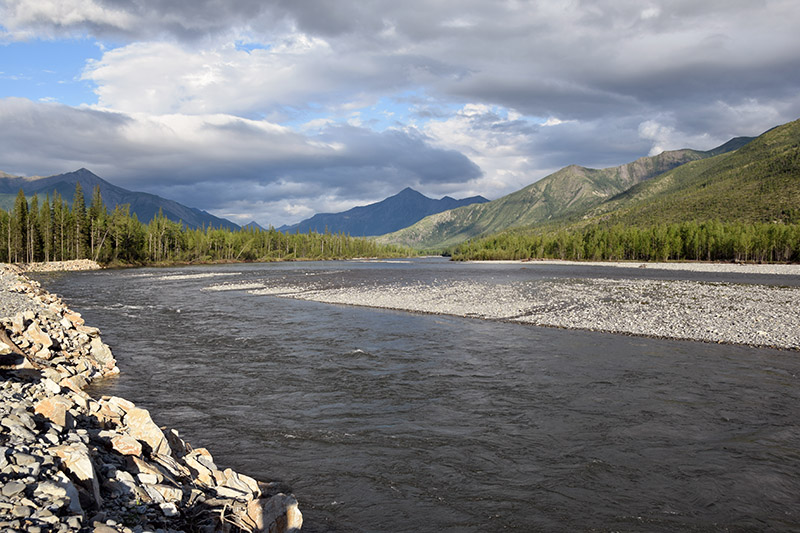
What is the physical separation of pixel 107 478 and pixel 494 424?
10079 mm

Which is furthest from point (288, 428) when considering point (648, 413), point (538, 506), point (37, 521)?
point (648, 413)

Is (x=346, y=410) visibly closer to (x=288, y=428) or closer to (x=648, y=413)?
(x=288, y=428)

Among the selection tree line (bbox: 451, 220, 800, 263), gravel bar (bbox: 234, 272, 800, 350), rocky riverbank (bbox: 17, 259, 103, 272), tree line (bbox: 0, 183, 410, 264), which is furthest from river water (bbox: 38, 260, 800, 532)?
tree line (bbox: 451, 220, 800, 263)

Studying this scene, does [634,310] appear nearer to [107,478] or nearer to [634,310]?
[634,310]

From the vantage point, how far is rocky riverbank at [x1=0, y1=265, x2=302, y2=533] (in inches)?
233

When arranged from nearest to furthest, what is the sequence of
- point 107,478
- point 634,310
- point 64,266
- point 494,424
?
point 107,478, point 494,424, point 634,310, point 64,266

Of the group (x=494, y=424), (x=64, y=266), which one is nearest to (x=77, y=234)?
(x=64, y=266)

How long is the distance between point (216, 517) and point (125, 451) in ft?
8.81

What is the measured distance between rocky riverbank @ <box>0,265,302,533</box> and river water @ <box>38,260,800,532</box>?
1539 mm

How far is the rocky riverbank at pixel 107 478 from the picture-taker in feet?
19.4

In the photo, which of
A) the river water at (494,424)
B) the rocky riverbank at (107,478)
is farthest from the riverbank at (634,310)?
the rocky riverbank at (107,478)

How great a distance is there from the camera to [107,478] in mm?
7551

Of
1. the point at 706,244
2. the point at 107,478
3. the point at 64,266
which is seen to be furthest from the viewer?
the point at 706,244

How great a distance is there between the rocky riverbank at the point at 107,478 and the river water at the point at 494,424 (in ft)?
5.05
